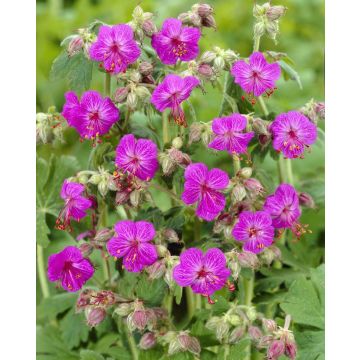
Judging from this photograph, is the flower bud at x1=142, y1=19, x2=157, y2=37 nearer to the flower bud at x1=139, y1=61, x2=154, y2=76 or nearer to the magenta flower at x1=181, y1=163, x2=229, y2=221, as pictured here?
the flower bud at x1=139, y1=61, x2=154, y2=76

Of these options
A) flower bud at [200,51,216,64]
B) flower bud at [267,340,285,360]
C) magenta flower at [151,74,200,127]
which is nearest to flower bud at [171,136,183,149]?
magenta flower at [151,74,200,127]

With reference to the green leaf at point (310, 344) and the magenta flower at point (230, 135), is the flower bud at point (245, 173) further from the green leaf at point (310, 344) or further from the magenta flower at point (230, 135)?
the green leaf at point (310, 344)

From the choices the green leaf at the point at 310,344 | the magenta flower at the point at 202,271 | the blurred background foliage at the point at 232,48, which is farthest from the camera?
the blurred background foliage at the point at 232,48

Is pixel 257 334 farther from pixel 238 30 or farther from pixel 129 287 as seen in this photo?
pixel 238 30

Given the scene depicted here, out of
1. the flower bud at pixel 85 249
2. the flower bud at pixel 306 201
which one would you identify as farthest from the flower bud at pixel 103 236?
the flower bud at pixel 306 201

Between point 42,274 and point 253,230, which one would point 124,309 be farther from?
point 42,274

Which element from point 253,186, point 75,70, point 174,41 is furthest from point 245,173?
point 75,70
